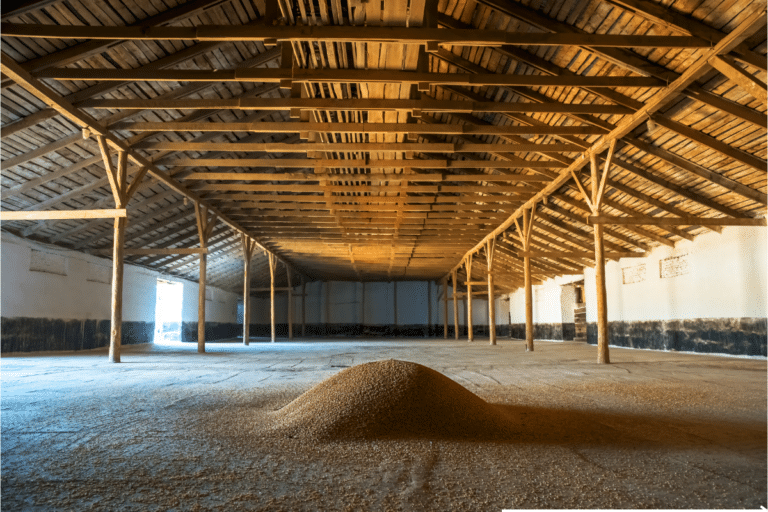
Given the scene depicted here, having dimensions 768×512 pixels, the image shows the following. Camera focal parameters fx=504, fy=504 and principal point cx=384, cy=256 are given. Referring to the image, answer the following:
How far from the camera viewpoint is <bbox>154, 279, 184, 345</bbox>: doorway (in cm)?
2296

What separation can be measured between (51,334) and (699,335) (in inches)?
698

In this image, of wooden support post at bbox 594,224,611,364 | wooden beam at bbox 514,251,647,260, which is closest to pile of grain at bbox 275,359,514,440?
wooden support post at bbox 594,224,611,364

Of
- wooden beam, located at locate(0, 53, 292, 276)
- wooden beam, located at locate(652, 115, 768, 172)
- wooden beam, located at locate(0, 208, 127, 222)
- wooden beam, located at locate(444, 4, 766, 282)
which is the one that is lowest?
wooden beam, located at locate(0, 208, 127, 222)

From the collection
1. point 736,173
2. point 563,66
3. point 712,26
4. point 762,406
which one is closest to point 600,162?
point 736,173

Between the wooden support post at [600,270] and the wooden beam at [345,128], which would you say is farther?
the wooden support post at [600,270]

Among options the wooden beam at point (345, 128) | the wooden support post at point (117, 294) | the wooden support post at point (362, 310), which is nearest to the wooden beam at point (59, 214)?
the wooden support post at point (117, 294)

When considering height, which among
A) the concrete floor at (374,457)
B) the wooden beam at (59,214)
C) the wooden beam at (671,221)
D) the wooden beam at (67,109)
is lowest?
the concrete floor at (374,457)

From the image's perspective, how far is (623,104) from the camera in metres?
8.12

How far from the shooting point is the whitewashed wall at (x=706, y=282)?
451 inches

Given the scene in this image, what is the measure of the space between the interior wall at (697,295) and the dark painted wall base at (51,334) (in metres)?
17.6

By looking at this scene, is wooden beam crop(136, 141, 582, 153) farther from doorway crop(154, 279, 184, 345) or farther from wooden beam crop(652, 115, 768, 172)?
doorway crop(154, 279, 184, 345)

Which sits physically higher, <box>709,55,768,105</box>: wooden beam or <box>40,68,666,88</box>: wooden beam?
<box>40,68,666,88</box>: wooden beam

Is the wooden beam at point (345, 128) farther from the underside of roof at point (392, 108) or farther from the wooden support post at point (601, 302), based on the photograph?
the wooden support post at point (601, 302)

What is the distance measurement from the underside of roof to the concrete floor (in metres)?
4.21
